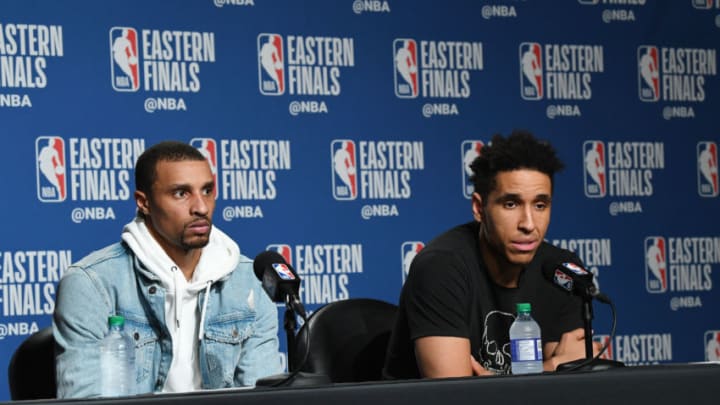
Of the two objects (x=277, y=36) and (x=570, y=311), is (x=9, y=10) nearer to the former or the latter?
(x=277, y=36)

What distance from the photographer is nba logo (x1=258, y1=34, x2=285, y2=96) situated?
182 inches

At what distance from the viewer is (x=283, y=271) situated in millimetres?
2195

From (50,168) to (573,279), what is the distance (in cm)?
246

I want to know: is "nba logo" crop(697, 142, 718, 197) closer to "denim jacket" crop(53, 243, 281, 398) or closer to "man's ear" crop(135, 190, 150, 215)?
"denim jacket" crop(53, 243, 281, 398)

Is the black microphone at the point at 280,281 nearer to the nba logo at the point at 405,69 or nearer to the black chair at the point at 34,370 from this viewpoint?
the black chair at the point at 34,370

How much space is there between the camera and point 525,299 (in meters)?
3.35

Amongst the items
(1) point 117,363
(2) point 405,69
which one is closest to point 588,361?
(1) point 117,363

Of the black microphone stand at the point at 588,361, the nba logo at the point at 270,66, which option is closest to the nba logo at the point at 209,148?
the nba logo at the point at 270,66

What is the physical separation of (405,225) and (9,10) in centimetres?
185

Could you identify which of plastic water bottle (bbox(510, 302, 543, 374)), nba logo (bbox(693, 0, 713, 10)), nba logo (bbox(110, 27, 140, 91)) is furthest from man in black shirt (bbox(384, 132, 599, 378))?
nba logo (bbox(693, 0, 713, 10))

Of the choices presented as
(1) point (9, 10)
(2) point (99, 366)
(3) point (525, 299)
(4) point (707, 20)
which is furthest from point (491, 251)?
(4) point (707, 20)

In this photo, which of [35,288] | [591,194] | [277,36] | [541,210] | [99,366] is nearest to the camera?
[99,366]

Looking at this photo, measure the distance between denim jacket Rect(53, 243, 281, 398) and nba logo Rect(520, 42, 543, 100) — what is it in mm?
2114

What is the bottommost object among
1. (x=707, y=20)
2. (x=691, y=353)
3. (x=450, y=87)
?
(x=691, y=353)
